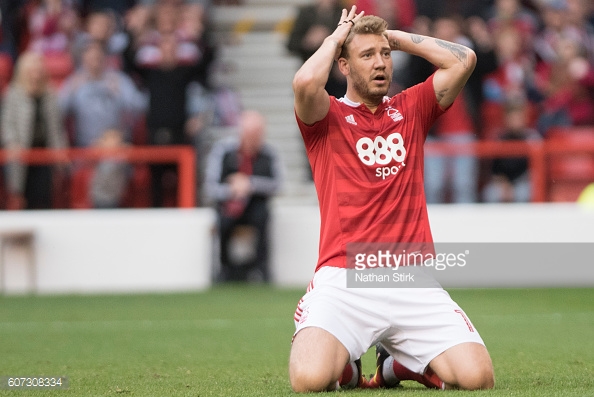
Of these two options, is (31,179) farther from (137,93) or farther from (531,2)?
(531,2)

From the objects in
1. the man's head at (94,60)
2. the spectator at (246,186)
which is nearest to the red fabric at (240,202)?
the spectator at (246,186)

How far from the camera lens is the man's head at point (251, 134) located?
47.4ft

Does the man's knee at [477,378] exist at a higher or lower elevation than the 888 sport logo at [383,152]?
lower

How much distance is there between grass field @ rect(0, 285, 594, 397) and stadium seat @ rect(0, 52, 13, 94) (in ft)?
11.8

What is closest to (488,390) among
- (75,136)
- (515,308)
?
(515,308)

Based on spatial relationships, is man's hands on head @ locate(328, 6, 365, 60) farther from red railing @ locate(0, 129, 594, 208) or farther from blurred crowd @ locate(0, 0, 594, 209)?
blurred crowd @ locate(0, 0, 594, 209)

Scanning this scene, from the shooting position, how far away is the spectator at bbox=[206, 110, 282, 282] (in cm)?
1450

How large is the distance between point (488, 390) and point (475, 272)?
7583mm

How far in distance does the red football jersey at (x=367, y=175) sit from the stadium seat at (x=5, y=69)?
1003 centimetres

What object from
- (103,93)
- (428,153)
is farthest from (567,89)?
(103,93)

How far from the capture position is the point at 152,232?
48.0 feet

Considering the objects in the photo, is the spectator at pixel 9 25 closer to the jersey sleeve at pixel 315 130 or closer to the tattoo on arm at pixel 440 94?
the jersey sleeve at pixel 315 130

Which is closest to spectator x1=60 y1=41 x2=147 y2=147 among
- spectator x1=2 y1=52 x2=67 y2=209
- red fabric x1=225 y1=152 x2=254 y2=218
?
spectator x1=2 y1=52 x2=67 y2=209

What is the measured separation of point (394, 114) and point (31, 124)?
8816 millimetres
